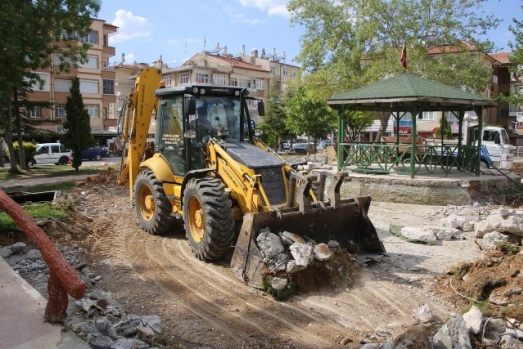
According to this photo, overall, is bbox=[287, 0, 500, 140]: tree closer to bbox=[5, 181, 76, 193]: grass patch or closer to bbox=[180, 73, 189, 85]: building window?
bbox=[5, 181, 76, 193]: grass patch

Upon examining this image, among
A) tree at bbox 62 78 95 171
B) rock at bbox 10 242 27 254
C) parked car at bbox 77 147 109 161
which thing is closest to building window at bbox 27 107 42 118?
tree at bbox 62 78 95 171

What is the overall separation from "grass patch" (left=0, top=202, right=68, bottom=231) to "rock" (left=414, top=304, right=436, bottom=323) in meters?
6.29

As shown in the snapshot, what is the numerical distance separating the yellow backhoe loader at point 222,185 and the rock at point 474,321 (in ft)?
8.16

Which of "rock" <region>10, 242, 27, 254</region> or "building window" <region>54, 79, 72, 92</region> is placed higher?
"building window" <region>54, 79, 72, 92</region>

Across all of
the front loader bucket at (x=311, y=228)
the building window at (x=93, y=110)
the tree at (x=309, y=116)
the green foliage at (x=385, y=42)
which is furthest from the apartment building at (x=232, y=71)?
the front loader bucket at (x=311, y=228)

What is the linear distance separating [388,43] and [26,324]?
21.9 m

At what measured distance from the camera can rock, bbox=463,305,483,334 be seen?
485cm

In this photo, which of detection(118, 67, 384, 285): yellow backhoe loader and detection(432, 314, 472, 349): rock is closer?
detection(432, 314, 472, 349): rock

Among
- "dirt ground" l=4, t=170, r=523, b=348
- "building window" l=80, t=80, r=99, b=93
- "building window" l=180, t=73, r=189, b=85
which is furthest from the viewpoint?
"building window" l=180, t=73, r=189, b=85

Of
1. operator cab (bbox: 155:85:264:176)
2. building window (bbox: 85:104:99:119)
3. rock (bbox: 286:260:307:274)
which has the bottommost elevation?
rock (bbox: 286:260:307:274)

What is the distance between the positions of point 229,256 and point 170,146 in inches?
101

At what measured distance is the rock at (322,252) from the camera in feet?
20.7

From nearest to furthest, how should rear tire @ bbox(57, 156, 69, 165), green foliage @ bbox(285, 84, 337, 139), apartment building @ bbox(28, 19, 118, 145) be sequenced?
rear tire @ bbox(57, 156, 69, 165) → green foliage @ bbox(285, 84, 337, 139) → apartment building @ bbox(28, 19, 118, 145)

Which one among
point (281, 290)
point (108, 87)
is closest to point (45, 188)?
point (281, 290)
